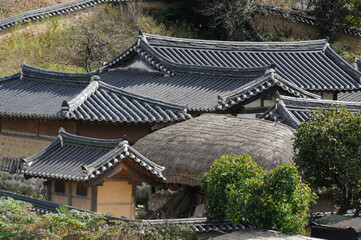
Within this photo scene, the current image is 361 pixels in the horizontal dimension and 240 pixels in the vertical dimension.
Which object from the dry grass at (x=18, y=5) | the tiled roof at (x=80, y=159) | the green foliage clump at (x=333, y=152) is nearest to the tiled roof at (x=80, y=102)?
the tiled roof at (x=80, y=159)

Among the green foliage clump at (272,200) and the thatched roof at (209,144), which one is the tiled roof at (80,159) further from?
the green foliage clump at (272,200)

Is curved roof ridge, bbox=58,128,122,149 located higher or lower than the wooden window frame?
higher

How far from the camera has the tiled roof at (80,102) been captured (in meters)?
19.7

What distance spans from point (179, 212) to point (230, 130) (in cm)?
253

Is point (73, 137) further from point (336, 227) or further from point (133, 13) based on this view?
point (133, 13)

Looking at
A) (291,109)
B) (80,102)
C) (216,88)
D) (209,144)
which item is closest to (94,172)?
(209,144)

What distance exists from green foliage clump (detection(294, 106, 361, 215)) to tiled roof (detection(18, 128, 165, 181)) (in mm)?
3346

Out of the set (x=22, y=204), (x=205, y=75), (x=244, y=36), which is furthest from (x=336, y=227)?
(x=244, y=36)

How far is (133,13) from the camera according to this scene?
37.9 meters

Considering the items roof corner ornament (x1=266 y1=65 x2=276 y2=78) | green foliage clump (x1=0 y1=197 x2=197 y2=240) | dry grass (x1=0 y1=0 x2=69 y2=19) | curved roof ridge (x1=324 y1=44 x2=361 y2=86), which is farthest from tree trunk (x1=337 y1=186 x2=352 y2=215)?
dry grass (x1=0 y1=0 x2=69 y2=19)

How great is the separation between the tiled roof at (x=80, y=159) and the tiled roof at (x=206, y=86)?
16.8 feet

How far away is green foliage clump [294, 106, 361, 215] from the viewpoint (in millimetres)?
14094

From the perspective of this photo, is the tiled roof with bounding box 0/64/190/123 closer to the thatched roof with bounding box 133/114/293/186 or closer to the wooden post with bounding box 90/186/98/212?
the thatched roof with bounding box 133/114/293/186

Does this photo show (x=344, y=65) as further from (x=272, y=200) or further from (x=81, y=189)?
(x=272, y=200)
